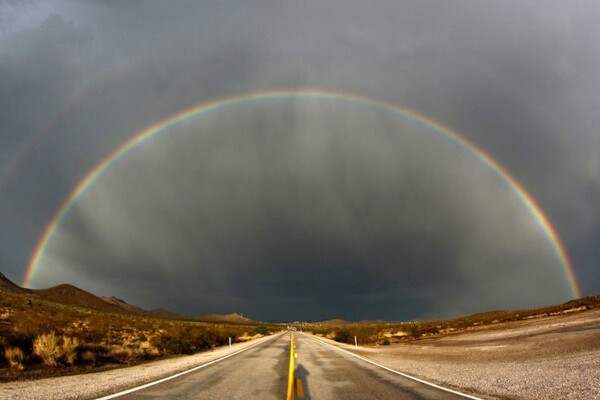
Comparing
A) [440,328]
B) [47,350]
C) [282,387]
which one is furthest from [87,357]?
[440,328]

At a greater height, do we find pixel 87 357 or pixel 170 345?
pixel 87 357

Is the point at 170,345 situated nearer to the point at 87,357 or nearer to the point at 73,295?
the point at 87,357

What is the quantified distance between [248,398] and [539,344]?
19.9 meters

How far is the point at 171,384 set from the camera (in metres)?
12.0

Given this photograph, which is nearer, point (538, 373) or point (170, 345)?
point (538, 373)

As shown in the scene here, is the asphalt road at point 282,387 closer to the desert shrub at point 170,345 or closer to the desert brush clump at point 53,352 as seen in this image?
the desert brush clump at point 53,352

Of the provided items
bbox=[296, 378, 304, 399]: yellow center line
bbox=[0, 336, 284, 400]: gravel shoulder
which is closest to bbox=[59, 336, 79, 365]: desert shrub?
bbox=[0, 336, 284, 400]: gravel shoulder

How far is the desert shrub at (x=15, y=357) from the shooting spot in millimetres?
15538

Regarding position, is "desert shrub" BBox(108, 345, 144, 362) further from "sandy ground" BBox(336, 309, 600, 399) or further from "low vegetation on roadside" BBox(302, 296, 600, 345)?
"low vegetation on roadside" BBox(302, 296, 600, 345)

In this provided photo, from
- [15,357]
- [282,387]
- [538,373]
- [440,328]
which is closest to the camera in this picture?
[282,387]

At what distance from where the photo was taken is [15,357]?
16203mm

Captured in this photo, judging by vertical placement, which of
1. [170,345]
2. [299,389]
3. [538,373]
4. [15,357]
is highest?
[15,357]

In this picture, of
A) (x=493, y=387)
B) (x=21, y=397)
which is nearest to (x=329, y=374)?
(x=493, y=387)

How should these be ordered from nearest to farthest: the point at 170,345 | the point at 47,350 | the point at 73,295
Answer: the point at 47,350
the point at 170,345
the point at 73,295
